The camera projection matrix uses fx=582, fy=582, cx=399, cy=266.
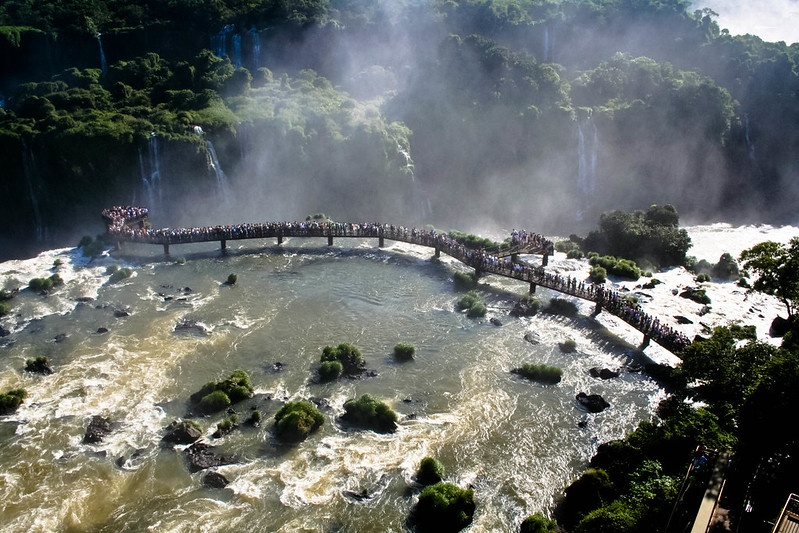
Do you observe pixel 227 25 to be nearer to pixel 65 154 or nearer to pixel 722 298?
pixel 65 154

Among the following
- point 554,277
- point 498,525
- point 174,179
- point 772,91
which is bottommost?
point 498,525

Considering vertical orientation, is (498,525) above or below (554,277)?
below

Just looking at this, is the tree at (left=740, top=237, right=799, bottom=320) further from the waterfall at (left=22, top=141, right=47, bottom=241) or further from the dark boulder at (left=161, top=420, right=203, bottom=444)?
the waterfall at (left=22, top=141, right=47, bottom=241)

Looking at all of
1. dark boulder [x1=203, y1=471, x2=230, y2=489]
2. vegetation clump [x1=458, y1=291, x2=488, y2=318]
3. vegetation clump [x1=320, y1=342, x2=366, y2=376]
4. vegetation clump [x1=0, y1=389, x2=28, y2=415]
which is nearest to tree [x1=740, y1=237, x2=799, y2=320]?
vegetation clump [x1=458, y1=291, x2=488, y2=318]

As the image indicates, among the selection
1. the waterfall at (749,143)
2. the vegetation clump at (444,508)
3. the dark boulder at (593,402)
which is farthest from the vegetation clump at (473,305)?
the waterfall at (749,143)

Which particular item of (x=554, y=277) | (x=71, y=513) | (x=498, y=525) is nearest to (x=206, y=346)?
(x=71, y=513)

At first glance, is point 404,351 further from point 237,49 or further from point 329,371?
point 237,49
